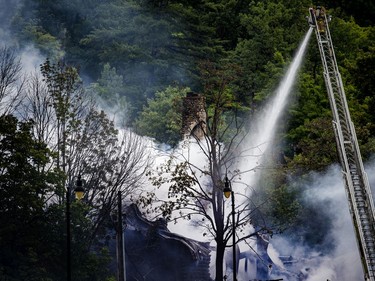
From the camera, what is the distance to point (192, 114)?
62.2 m

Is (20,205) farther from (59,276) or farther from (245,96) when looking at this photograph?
(245,96)

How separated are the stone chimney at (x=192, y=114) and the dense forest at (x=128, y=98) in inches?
29.1

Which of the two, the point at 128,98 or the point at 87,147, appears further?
the point at 128,98

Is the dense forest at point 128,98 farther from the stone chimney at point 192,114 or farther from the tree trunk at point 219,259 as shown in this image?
the tree trunk at point 219,259

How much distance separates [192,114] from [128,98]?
26915mm

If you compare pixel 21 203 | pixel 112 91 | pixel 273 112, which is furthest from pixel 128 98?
pixel 21 203

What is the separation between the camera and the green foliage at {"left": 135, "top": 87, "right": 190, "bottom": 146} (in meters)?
77.4

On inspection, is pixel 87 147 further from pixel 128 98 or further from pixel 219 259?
pixel 128 98

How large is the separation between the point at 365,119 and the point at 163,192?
1163 centimetres

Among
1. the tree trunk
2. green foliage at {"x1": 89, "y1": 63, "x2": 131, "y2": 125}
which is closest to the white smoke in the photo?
the tree trunk

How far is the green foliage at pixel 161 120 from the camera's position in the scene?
77.4m

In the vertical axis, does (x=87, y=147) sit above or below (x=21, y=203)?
above

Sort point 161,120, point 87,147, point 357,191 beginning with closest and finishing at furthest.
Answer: point 357,191 < point 87,147 < point 161,120

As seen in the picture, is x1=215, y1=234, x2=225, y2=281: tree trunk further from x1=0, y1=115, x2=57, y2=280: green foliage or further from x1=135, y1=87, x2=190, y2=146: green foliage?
x1=135, y1=87, x2=190, y2=146: green foliage
